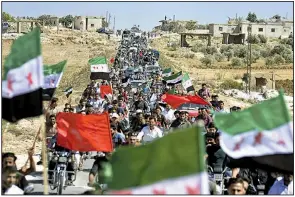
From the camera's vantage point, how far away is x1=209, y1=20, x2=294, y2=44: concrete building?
10426 cm

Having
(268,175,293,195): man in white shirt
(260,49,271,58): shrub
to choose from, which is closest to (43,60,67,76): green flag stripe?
(268,175,293,195): man in white shirt

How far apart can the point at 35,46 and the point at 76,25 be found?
440 feet

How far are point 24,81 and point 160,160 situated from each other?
11.0ft

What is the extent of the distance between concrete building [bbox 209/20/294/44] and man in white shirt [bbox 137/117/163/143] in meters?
87.5

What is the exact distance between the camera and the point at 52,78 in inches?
531

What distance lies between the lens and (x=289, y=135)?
307 inches

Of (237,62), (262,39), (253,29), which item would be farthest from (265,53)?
(253,29)

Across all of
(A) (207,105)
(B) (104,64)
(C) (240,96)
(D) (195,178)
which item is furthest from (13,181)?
(C) (240,96)

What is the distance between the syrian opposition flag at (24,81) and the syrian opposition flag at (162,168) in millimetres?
2921

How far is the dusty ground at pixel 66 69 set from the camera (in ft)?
70.6

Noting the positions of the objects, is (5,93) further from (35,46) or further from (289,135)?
(289,135)

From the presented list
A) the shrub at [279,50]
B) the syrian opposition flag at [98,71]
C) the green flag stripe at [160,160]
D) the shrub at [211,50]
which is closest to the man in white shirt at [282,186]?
the green flag stripe at [160,160]

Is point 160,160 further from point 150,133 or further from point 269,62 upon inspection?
point 269,62

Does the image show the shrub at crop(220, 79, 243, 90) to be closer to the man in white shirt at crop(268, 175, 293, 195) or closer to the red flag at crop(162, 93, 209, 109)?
the red flag at crop(162, 93, 209, 109)
